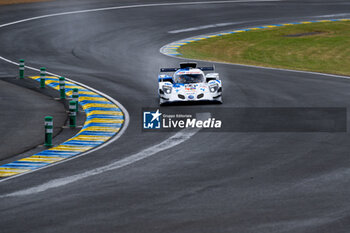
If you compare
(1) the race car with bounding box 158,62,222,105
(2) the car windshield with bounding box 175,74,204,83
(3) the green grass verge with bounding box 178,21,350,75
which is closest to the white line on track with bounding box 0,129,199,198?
(1) the race car with bounding box 158,62,222,105

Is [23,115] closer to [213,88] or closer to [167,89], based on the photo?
[167,89]

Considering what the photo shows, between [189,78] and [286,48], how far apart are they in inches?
822

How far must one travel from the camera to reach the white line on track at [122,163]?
15715 millimetres

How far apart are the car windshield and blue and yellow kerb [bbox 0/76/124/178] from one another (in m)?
2.94

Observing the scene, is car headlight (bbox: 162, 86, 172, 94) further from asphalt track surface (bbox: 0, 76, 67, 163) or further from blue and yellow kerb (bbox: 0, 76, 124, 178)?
asphalt track surface (bbox: 0, 76, 67, 163)

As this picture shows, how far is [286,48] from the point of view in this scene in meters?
46.8

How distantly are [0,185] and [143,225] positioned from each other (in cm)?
531

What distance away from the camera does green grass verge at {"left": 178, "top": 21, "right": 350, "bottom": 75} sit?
41938mm

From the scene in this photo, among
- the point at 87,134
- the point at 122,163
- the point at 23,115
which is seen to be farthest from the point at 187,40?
the point at 122,163

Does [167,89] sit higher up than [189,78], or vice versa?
[189,78]

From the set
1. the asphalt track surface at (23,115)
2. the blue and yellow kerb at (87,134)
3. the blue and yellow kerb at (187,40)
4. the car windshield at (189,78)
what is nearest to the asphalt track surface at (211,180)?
the blue and yellow kerb at (87,134)

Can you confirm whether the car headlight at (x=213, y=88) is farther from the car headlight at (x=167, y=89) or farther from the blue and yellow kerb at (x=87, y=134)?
the blue and yellow kerb at (x=87, y=134)

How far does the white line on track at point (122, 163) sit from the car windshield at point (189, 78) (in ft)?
18.2

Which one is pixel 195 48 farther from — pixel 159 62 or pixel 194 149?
pixel 194 149
